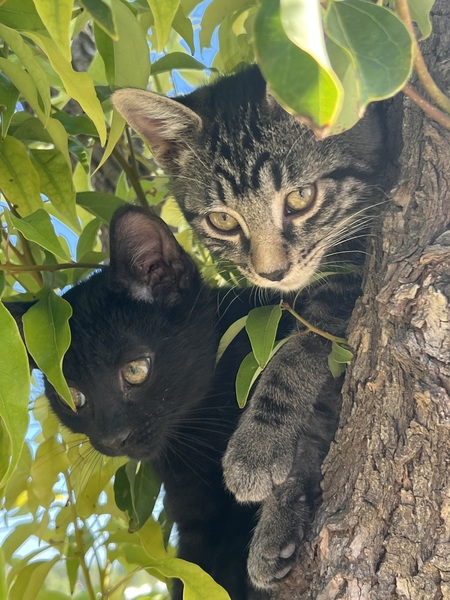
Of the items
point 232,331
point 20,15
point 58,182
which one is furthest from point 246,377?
point 20,15

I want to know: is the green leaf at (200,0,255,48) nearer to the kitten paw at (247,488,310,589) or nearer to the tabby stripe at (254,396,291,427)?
the tabby stripe at (254,396,291,427)

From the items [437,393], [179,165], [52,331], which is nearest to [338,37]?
[437,393]

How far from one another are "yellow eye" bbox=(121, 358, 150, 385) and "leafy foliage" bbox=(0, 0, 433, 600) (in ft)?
0.94

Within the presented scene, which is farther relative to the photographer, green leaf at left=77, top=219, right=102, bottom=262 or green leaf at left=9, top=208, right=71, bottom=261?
green leaf at left=77, top=219, right=102, bottom=262

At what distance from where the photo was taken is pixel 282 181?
1974 mm

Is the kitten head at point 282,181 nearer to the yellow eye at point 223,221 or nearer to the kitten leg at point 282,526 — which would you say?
the yellow eye at point 223,221

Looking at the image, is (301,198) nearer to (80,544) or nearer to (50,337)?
(50,337)

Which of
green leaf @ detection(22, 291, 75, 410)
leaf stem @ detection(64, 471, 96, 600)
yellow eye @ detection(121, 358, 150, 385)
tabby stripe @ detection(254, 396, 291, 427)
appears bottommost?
leaf stem @ detection(64, 471, 96, 600)

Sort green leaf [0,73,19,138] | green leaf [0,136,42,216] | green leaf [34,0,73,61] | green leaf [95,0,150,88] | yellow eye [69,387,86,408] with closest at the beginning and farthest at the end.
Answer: green leaf [34,0,73,61]
green leaf [95,0,150,88]
green leaf [0,73,19,138]
green leaf [0,136,42,216]
yellow eye [69,387,86,408]

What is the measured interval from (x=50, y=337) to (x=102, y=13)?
1.96 ft

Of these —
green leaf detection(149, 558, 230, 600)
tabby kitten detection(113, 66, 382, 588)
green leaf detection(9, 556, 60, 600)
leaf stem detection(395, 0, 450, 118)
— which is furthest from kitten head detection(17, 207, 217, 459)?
leaf stem detection(395, 0, 450, 118)

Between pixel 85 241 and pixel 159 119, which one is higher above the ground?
pixel 159 119

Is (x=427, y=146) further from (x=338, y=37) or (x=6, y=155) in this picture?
(x=6, y=155)

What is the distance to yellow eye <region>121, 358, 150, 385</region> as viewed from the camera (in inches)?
75.0
